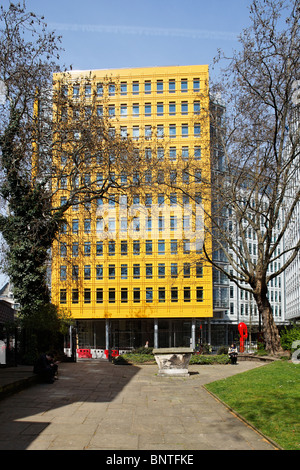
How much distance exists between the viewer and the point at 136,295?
58625 mm

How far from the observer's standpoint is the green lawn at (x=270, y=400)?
25.4 feet

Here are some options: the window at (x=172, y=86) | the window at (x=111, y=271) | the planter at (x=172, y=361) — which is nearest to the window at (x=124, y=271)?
the window at (x=111, y=271)

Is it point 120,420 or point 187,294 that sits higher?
point 187,294

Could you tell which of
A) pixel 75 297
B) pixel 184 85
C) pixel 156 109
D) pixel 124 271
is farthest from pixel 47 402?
pixel 184 85

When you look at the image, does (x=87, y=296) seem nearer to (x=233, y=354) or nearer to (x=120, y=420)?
(x=233, y=354)

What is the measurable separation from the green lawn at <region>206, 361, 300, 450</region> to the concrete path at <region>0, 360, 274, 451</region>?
277mm

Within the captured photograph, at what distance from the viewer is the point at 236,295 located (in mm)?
93250

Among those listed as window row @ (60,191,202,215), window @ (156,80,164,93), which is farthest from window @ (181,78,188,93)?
window row @ (60,191,202,215)

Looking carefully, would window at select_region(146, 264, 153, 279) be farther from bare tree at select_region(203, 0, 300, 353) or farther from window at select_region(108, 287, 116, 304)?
bare tree at select_region(203, 0, 300, 353)

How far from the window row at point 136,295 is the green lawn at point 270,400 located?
4207 centimetres

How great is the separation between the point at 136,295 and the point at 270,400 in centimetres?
4856

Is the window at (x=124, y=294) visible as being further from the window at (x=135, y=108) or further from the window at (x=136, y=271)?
the window at (x=135, y=108)

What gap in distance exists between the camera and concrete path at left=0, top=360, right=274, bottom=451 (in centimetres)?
730

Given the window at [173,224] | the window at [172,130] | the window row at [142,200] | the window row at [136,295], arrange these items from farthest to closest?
the window row at [136,295] < the window at [172,130] < the window at [173,224] < the window row at [142,200]
